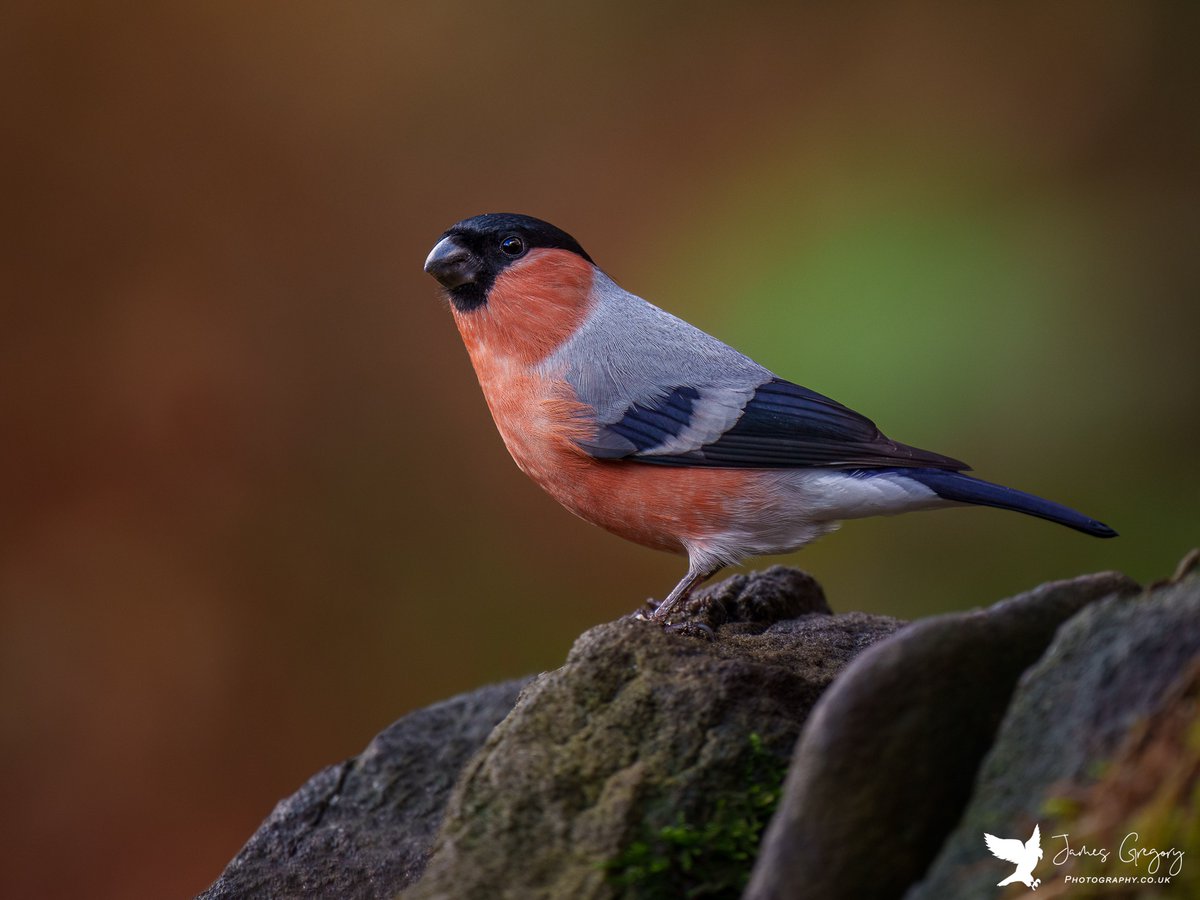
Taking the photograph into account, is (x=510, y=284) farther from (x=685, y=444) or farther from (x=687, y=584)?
(x=687, y=584)

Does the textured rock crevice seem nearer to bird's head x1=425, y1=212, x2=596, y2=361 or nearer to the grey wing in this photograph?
the grey wing

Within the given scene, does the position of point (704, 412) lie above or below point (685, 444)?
above

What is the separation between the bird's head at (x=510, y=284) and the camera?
435 cm

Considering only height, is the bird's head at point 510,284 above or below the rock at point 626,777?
above

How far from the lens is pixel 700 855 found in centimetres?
225

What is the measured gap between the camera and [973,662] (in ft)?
6.89

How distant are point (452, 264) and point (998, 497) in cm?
225

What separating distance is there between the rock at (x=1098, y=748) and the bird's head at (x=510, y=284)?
262cm

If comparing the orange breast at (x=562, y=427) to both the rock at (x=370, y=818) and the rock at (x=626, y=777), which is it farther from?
the rock at (x=626, y=777)

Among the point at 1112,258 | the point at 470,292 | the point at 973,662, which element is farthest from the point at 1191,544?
the point at 973,662
